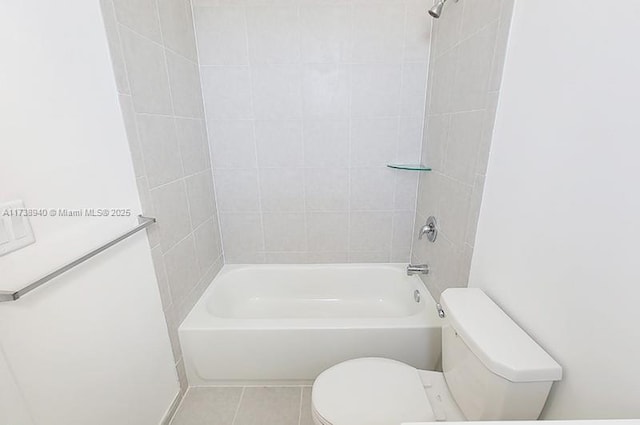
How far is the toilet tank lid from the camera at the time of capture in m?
0.67

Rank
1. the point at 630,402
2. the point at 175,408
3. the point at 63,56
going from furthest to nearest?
the point at 175,408
the point at 63,56
the point at 630,402

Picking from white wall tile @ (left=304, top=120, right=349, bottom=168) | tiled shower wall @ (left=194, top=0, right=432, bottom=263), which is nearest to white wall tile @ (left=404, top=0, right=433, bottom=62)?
tiled shower wall @ (left=194, top=0, right=432, bottom=263)

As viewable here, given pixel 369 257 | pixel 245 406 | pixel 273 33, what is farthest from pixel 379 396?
pixel 273 33

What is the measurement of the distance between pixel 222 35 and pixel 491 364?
193cm

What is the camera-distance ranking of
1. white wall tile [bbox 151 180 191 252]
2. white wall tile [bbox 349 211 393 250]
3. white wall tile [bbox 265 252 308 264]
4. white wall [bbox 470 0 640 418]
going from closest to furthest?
white wall [bbox 470 0 640 418] < white wall tile [bbox 151 180 191 252] < white wall tile [bbox 349 211 393 250] < white wall tile [bbox 265 252 308 264]

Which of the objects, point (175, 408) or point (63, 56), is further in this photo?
point (175, 408)

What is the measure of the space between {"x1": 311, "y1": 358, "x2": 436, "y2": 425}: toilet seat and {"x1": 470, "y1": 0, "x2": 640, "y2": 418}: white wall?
1.20 ft

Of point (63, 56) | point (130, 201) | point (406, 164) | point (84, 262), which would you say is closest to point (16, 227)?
point (84, 262)

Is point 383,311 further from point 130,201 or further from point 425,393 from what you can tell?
point 130,201

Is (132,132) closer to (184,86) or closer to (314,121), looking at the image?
(184,86)

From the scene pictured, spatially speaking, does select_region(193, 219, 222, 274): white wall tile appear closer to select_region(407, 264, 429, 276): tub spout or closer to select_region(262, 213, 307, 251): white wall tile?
select_region(262, 213, 307, 251): white wall tile

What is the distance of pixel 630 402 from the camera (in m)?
0.54

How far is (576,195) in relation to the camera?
2.12 ft

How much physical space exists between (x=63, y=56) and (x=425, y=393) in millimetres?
1525
